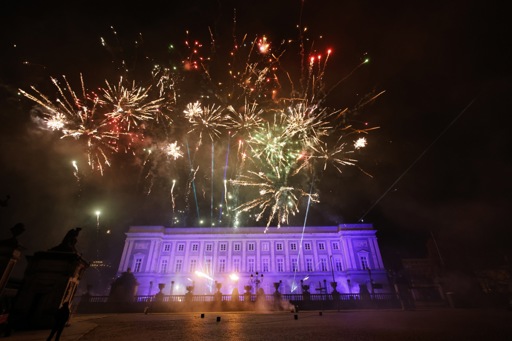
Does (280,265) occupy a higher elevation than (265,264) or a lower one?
lower

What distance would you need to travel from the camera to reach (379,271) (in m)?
40.2

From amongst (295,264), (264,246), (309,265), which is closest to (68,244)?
(264,246)

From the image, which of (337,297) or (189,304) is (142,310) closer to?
(189,304)

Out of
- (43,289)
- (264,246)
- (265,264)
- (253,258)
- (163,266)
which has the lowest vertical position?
(43,289)

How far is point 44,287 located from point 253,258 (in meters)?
37.5

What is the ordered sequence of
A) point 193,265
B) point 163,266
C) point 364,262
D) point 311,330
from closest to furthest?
point 311,330
point 364,262
point 163,266
point 193,265

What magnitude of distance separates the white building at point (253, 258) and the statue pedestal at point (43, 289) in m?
33.7

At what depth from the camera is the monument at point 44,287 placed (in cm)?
817

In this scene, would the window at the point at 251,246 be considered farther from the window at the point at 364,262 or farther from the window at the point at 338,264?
the window at the point at 364,262

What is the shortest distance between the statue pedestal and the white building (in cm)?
3369

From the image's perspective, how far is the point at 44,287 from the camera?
28.6 ft

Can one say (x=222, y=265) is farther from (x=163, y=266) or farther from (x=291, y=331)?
(x=291, y=331)

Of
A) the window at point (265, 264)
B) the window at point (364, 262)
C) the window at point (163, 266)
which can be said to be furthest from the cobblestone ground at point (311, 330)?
the window at point (163, 266)

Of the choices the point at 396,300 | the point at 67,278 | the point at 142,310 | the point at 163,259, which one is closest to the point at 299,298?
the point at 396,300
